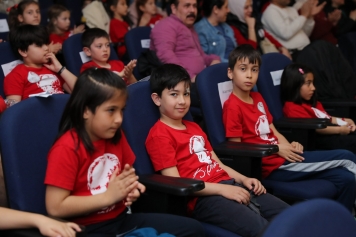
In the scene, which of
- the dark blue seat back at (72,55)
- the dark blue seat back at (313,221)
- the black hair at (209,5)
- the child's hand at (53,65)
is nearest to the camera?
the dark blue seat back at (313,221)

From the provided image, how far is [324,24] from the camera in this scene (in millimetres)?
5316

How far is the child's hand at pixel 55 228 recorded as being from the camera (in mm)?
1554

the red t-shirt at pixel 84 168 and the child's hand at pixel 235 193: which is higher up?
the red t-shirt at pixel 84 168

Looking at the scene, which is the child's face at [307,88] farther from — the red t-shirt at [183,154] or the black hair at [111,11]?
the black hair at [111,11]

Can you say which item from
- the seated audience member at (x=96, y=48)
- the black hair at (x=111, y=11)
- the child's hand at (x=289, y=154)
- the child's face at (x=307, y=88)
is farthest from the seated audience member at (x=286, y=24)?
the child's hand at (x=289, y=154)

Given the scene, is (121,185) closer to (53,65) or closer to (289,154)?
(289,154)

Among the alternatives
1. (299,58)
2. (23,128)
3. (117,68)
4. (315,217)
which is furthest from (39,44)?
(315,217)

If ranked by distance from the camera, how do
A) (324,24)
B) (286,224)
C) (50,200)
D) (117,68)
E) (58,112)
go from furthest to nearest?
(324,24) → (117,68) → (58,112) → (50,200) → (286,224)

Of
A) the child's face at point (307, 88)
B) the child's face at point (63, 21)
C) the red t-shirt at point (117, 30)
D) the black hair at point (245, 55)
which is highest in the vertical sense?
the child's face at point (63, 21)

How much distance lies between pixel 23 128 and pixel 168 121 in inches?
27.2

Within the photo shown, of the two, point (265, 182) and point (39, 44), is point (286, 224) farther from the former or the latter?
point (39, 44)

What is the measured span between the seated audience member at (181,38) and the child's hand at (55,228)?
2.30 m

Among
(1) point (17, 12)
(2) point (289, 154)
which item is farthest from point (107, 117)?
(1) point (17, 12)

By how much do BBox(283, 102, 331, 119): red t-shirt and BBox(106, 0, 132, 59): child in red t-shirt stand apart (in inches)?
78.9
